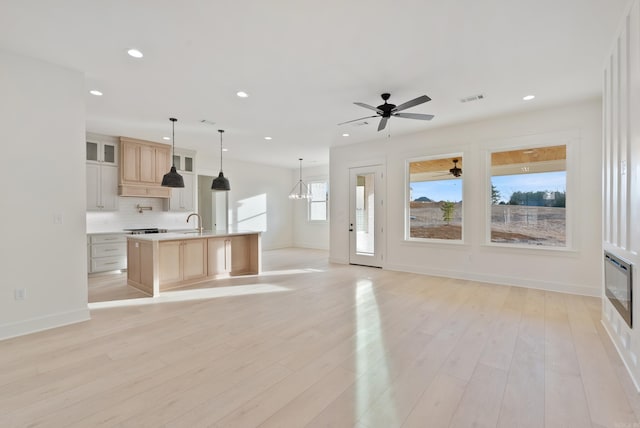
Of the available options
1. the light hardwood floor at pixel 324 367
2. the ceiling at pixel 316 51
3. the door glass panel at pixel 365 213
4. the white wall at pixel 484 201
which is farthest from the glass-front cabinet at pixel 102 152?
the door glass panel at pixel 365 213

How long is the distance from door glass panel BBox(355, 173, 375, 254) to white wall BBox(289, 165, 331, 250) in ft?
9.81

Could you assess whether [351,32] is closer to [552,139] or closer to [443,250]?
[552,139]

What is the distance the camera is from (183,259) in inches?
198

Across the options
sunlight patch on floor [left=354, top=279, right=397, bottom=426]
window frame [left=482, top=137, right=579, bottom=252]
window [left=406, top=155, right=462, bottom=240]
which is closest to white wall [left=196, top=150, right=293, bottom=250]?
window [left=406, top=155, right=462, bottom=240]

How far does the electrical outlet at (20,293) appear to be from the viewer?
307 centimetres

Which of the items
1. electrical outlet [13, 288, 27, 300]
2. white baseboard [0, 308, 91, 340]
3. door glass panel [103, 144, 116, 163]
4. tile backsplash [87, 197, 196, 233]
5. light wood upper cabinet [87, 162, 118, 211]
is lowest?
white baseboard [0, 308, 91, 340]

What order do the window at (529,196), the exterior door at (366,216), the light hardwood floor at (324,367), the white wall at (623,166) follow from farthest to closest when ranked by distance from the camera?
the exterior door at (366,216)
the window at (529,196)
the white wall at (623,166)
the light hardwood floor at (324,367)

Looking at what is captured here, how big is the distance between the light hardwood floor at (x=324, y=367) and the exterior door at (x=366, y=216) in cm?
262

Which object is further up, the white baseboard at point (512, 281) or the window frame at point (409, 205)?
the window frame at point (409, 205)

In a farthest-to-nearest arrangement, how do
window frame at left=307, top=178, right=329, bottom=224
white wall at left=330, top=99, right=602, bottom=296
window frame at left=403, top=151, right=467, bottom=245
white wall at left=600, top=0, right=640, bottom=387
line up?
1. window frame at left=307, top=178, right=329, bottom=224
2. window frame at left=403, top=151, right=467, bottom=245
3. white wall at left=330, top=99, right=602, bottom=296
4. white wall at left=600, top=0, right=640, bottom=387

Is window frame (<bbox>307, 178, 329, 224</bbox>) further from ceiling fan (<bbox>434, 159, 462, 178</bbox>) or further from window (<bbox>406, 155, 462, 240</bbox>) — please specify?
ceiling fan (<bbox>434, 159, 462, 178</bbox>)

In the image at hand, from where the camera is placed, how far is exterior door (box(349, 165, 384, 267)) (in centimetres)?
666

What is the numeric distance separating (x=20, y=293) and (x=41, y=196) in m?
1.06

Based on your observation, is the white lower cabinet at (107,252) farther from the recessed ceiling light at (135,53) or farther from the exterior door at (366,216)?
the exterior door at (366,216)
